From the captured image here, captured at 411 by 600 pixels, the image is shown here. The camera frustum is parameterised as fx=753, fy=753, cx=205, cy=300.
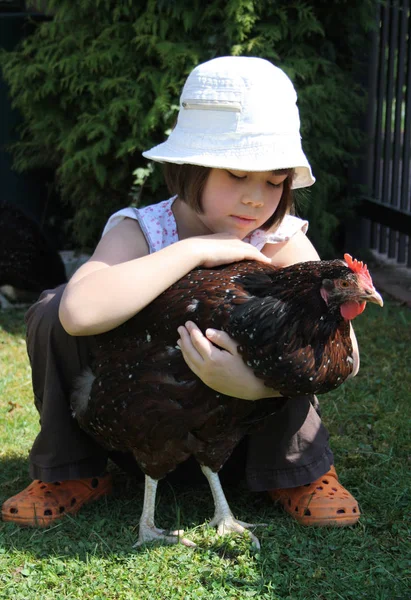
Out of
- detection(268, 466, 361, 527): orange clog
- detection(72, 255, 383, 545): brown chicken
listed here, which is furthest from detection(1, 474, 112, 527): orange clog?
detection(268, 466, 361, 527): orange clog

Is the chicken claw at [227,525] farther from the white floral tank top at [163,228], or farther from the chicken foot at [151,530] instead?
the white floral tank top at [163,228]

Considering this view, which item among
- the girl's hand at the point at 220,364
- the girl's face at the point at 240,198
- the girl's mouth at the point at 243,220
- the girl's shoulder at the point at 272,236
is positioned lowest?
the girl's hand at the point at 220,364

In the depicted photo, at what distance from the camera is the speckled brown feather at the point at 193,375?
6.46 ft

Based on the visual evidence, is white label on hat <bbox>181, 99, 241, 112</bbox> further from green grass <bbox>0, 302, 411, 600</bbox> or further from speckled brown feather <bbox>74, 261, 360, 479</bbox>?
green grass <bbox>0, 302, 411, 600</bbox>

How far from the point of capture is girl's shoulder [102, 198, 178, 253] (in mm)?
2385

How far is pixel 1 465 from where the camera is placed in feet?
9.05

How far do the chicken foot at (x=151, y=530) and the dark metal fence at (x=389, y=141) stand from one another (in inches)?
139

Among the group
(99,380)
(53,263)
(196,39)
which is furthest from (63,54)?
(99,380)

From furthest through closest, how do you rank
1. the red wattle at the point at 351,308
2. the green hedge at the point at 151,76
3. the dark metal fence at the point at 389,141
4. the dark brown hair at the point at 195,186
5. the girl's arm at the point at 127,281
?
1. the dark metal fence at the point at 389,141
2. the green hedge at the point at 151,76
3. the dark brown hair at the point at 195,186
4. the girl's arm at the point at 127,281
5. the red wattle at the point at 351,308

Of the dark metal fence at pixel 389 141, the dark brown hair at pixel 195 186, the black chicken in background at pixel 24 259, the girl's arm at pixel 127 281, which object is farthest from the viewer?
the dark metal fence at pixel 389 141

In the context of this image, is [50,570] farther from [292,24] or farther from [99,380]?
[292,24]

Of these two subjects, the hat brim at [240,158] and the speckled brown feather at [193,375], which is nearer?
the speckled brown feather at [193,375]

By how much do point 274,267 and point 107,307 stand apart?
1.79ft

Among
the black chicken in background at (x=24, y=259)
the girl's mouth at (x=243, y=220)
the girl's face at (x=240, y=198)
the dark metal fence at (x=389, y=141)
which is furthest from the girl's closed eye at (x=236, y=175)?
the dark metal fence at (x=389, y=141)
